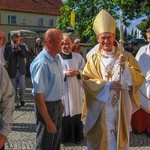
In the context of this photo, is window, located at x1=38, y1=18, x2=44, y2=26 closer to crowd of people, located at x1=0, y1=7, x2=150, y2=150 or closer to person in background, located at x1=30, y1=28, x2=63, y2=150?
crowd of people, located at x1=0, y1=7, x2=150, y2=150

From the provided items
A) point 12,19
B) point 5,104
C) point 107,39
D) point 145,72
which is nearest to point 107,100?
point 107,39

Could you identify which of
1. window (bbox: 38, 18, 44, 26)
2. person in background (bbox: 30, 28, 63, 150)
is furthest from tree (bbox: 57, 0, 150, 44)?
person in background (bbox: 30, 28, 63, 150)

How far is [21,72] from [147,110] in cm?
346

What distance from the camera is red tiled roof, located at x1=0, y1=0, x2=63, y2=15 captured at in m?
51.9

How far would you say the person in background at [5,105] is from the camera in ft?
8.66

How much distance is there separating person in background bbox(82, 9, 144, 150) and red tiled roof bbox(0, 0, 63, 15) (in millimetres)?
49092

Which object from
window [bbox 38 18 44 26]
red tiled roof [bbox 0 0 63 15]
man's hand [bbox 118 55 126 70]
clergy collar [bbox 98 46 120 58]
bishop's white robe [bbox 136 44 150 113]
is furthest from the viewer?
window [bbox 38 18 44 26]

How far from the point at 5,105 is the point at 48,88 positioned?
0.83 metres

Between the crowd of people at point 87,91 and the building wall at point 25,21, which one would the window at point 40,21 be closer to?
the building wall at point 25,21

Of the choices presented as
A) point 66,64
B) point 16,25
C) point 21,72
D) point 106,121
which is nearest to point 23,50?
point 21,72

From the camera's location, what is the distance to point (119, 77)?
3.94 meters

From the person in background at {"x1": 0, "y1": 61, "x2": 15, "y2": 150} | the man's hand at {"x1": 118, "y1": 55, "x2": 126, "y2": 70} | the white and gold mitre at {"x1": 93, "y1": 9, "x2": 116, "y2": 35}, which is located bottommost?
the person in background at {"x1": 0, "y1": 61, "x2": 15, "y2": 150}

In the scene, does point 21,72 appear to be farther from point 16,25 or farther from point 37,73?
point 16,25

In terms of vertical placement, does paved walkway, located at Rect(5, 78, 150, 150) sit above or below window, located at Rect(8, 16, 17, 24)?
below
